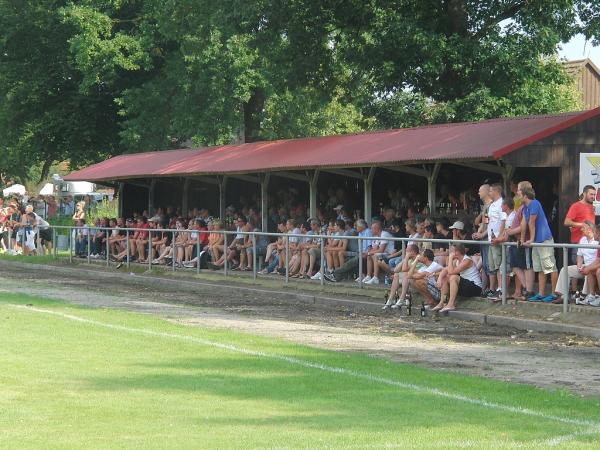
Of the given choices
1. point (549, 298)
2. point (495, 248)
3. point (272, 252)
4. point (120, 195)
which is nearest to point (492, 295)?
point (495, 248)

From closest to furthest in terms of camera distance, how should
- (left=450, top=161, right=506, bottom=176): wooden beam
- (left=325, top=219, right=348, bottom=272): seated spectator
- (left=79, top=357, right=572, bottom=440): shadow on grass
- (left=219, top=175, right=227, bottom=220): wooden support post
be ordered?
1. (left=79, top=357, right=572, bottom=440): shadow on grass
2. (left=450, top=161, right=506, bottom=176): wooden beam
3. (left=325, top=219, right=348, bottom=272): seated spectator
4. (left=219, top=175, right=227, bottom=220): wooden support post

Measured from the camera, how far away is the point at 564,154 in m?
20.5

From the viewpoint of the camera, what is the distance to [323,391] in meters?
10.8

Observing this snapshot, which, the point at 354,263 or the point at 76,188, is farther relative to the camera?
the point at 76,188

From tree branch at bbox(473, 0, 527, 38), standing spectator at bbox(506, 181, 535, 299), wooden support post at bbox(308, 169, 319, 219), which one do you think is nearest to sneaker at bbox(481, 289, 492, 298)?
standing spectator at bbox(506, 181, 535, 299)

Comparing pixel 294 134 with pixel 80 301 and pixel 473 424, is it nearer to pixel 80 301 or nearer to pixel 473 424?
pixel 80 301

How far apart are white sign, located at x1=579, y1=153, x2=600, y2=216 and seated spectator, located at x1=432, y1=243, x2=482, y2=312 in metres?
2.57

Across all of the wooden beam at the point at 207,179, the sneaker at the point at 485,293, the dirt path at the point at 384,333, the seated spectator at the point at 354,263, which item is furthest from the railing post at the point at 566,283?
the wooden beam at the point at 207,179

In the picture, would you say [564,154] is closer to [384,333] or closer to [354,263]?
[354,263]

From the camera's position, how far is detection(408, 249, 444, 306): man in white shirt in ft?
62.7

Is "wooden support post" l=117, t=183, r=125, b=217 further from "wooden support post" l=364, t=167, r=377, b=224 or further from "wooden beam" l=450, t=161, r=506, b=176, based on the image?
"wooden beam" l=450, t=161, r=506, b=176

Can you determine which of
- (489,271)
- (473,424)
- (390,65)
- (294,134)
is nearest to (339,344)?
(489,271)

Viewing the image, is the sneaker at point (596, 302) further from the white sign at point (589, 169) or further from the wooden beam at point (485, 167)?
the wooden beam at point (485, 167)

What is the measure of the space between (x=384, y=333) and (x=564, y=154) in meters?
5.72
